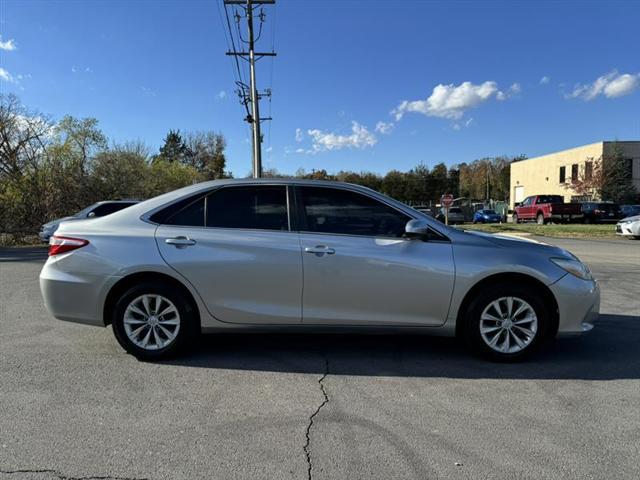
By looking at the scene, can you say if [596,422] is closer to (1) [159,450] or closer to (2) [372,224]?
(2) [372,224]

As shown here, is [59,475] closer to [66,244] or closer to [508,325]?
[66,244]

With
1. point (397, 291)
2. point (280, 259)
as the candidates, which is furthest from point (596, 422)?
point (280, 259)

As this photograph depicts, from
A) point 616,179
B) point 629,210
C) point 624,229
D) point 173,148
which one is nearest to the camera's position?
point 624,229

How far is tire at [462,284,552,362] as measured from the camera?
14.7 feet

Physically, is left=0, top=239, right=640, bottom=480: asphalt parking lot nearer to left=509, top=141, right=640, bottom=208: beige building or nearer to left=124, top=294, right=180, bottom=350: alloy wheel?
left=124, top=294, right=180, bottom=350: alloy wheel

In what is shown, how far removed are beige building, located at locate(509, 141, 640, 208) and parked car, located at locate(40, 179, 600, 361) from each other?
152 ft

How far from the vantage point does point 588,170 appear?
45500mm

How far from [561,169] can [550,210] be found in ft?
73.4

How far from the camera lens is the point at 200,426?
3398 millimetres

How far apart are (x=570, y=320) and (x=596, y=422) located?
4.02ft

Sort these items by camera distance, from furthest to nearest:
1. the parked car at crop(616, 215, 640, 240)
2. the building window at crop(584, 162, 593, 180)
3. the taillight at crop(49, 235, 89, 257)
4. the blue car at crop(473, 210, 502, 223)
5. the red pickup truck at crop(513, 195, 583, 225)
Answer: the building window at crop(584, 162, 593, 180), the blue car at crop(473, 210, 502, 223), the red pickup truck at crop(513, 195, 583, 225), the parked car at crop(616, 215, 640, 240), the taillight at crop(49, 235, 89, 257)

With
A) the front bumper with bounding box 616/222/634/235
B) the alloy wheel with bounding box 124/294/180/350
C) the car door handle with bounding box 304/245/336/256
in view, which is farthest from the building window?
the alloy wheel with bounding box 124/294/180/350

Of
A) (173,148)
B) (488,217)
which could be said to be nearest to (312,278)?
(488,217)

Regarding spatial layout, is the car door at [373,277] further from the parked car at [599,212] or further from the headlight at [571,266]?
the parked car at [599,212]
